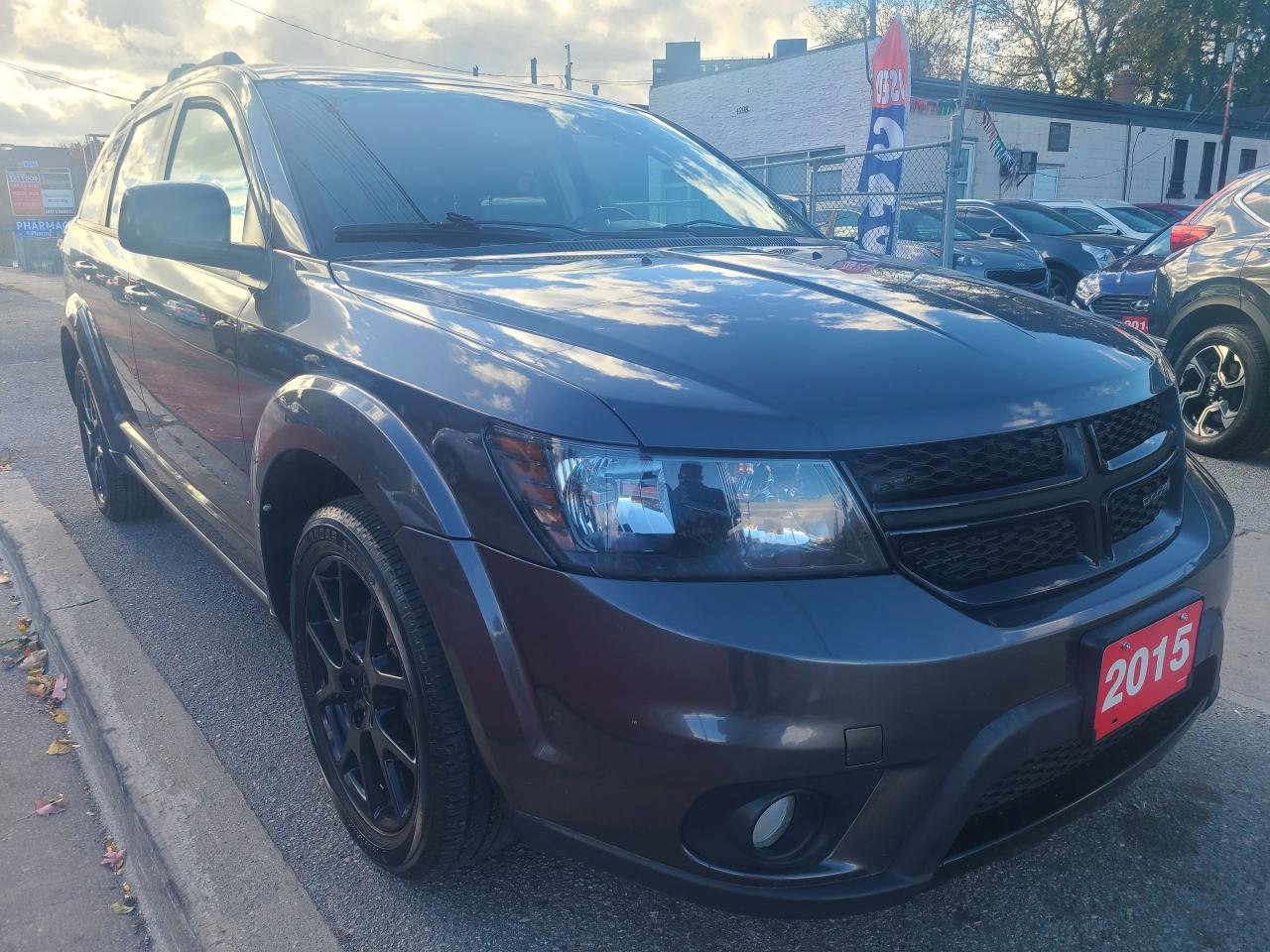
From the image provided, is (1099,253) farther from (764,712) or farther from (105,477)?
(764,712)

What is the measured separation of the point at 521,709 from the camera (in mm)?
1587

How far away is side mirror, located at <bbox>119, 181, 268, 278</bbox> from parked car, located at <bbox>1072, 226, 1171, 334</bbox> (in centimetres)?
543

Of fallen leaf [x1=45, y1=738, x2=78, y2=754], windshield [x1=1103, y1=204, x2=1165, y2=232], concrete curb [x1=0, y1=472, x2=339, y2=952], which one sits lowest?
fallen leaf [x1=45, y1=738, x2=78, y2=754]

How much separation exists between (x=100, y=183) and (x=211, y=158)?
1.67 m

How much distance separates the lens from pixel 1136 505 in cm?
191

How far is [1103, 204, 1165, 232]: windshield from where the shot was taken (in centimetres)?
1367

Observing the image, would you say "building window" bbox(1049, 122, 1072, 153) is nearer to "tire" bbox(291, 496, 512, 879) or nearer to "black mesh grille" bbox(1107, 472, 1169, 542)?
"black mesh grille" bbox(1107, 472, 1169, 542)

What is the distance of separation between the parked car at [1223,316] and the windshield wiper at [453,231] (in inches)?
158

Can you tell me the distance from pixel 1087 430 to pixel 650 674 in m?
0.90

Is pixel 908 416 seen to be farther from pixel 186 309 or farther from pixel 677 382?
pixel 186 309

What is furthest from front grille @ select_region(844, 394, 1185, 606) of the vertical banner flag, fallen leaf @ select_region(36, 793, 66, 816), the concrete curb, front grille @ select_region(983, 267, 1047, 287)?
front grille @ select_region(983, 267, 1047, 287)

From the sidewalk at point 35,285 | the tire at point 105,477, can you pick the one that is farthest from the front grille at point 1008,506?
the sidewalk at point 35,285

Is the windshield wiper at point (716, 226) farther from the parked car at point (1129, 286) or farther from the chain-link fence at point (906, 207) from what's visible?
the chain-link fence at point (906, 207)

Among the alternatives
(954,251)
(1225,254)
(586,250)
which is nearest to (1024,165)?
(954,251)
